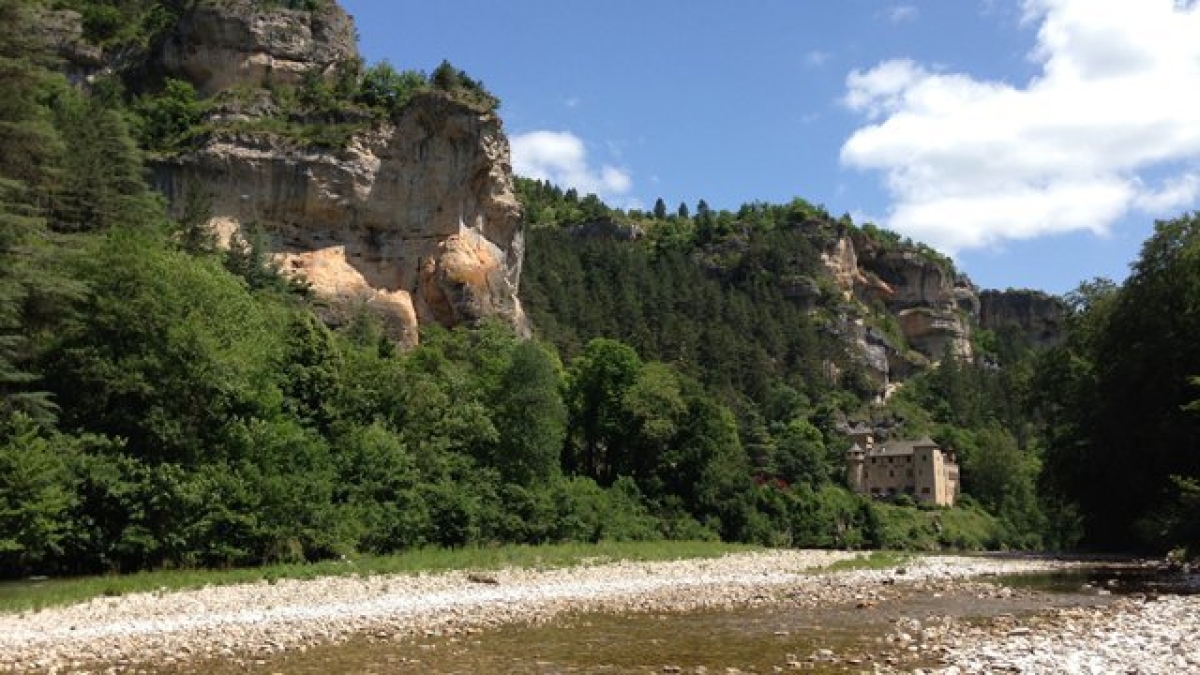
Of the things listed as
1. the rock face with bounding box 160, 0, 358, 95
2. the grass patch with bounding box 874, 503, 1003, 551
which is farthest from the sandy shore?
the rock face with bounding box 160, 0, 358, 95

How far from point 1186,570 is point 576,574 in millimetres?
20862

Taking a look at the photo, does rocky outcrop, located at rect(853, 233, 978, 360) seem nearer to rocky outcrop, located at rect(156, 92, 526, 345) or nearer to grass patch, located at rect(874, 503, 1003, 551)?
grass patch, located at rect(874, 503, 1003, 551)

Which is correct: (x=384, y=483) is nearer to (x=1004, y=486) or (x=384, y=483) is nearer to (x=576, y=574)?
(x=576, y=574)

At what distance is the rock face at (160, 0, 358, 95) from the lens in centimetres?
7600

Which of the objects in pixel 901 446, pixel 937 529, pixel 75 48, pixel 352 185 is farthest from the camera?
pixel 901 446

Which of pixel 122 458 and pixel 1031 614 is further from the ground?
pixel 122 458

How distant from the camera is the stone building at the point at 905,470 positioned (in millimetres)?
117500

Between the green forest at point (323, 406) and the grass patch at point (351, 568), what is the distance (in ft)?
5.70

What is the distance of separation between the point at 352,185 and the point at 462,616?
5558 cm

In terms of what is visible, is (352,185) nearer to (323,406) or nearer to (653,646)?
(323,406)

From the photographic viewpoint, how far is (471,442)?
49938mm

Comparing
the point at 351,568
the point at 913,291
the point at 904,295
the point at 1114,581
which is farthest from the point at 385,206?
the point at 913,291

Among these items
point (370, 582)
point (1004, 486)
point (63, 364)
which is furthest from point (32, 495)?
point (1004, 486)

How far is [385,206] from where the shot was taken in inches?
2879
